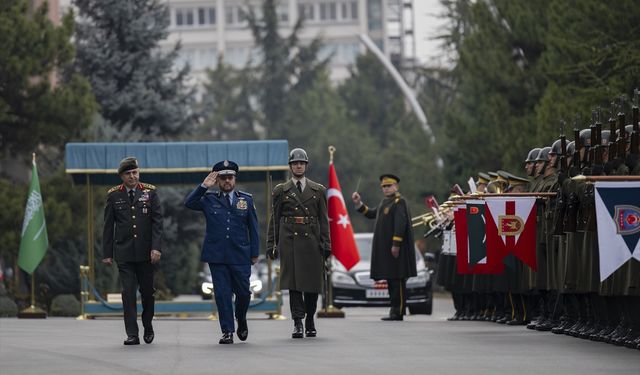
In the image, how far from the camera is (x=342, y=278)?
31.8m

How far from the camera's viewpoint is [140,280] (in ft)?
60.5

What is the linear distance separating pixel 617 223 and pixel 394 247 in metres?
8.82

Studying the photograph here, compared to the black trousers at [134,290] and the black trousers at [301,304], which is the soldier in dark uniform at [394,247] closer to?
the black trousers at [301,304]

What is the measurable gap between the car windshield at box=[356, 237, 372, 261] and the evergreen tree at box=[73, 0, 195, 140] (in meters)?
11.7

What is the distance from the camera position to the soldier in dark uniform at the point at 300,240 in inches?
758

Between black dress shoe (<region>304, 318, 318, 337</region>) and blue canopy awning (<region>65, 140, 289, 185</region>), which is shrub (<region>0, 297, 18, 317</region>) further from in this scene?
black dress shoe (<region>304, 318, 318, 337</region>)

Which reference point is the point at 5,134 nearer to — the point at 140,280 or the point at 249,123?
the point at 140,280

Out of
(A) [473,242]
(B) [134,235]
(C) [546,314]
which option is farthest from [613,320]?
(B) [134,235]

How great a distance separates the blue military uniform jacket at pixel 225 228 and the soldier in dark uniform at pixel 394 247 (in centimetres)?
637

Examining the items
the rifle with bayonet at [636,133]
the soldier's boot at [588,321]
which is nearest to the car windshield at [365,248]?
the soldier's boot at [588,321]

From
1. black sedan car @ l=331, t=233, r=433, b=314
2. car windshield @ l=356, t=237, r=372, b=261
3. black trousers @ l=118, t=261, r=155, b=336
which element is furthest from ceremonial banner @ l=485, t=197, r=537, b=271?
car windshield @ l=356, t=237, r=372, b=261

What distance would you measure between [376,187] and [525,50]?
117ft

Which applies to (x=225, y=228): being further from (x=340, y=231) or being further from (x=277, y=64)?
(x=277, y=64)

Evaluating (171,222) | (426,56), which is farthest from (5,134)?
(426,56)
